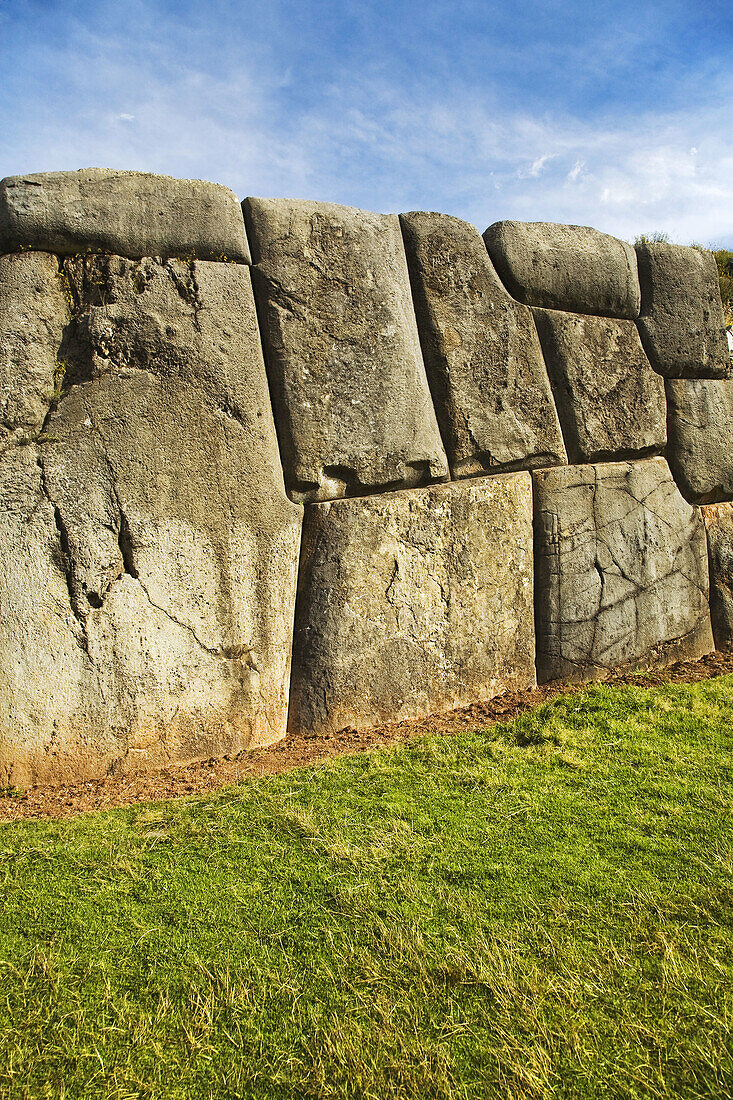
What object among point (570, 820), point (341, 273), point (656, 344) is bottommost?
point (570, 820)

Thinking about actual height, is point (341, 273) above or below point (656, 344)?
above

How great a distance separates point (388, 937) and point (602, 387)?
3.20 meters

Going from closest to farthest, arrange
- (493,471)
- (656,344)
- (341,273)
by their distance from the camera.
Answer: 1. (341,273)
2. (493,471)
3. (656,344)

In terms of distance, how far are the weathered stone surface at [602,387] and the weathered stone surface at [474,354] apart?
0.15 meters

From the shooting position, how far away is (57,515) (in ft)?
9.85

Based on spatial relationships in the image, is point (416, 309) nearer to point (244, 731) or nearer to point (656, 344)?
point (656, 344)

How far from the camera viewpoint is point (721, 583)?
174 inches

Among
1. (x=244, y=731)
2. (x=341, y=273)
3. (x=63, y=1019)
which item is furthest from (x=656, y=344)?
(x=63, y=1019)

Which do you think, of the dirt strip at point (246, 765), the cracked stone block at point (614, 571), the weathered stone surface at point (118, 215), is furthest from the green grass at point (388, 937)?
the weathered stone surface at point (118, 215)

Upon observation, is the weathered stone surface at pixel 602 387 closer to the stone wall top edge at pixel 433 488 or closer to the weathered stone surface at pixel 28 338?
the stone wall top edge at pixel 433 488

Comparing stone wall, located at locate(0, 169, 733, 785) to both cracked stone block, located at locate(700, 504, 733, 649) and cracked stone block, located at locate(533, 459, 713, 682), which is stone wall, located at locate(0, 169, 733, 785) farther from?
cracked stone block, located at locate(700, 504, 733, 649)

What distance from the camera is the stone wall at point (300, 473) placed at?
303 centimetres

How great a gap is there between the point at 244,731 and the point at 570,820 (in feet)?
4.68

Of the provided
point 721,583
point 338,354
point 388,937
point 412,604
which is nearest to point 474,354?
point 338,354
